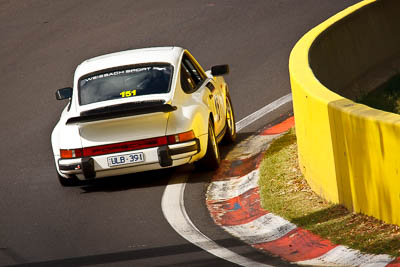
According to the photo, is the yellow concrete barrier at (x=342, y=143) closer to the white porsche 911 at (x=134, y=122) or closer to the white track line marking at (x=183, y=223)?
the white track line marking at (x=183, y=223)

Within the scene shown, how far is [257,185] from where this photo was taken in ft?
37.2

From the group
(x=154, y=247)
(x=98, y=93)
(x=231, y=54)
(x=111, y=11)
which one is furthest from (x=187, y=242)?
(x=111, y=11)

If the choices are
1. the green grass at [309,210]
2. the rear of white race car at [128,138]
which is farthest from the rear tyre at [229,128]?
the rear of white race car at [128,138]

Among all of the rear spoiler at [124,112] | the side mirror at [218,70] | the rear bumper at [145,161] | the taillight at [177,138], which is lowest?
the rear bumper at [145,161]

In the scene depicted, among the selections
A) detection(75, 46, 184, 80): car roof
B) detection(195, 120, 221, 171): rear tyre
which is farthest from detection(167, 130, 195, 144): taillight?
detection(75, 46, 184, 80): car roof

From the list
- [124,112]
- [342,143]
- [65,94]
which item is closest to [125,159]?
[124,112]

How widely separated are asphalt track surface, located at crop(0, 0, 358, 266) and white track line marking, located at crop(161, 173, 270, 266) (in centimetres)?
8

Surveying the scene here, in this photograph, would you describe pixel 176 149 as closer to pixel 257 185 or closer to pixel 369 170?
pixel 257 185

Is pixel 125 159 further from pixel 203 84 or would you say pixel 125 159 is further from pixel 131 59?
pixel 203 84

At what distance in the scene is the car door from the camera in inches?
495

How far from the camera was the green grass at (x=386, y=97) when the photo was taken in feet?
48.8

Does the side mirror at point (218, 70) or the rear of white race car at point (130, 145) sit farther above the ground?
the side mirror at point (218, 70)

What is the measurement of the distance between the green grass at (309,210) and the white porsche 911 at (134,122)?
86 centimetres

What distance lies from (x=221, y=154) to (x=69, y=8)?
37.6ft
